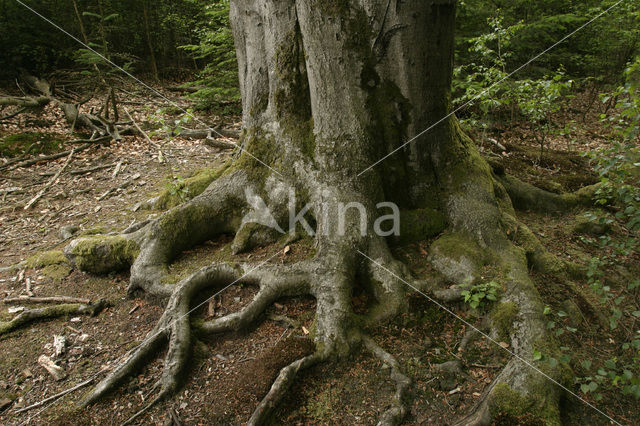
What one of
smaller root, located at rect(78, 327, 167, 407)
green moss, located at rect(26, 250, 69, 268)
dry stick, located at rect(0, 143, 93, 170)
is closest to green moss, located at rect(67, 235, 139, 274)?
green moss, located at rect(26, 250, 69, 268)

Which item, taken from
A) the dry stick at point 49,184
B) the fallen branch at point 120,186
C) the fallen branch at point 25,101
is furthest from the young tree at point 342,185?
the fallen branch at point 25,101

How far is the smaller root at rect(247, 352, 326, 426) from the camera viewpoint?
2.46 meters

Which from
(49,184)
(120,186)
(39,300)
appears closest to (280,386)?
(39,300)

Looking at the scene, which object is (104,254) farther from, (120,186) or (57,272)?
(120,186)

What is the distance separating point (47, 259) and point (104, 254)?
0.99 metres

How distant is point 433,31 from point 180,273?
3.52 m

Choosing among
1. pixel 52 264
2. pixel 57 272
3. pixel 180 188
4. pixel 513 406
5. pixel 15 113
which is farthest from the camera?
pixel 15 113

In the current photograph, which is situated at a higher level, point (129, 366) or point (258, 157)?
point (258, 157)

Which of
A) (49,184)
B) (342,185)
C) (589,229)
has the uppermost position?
(342,185)

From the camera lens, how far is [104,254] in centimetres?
405

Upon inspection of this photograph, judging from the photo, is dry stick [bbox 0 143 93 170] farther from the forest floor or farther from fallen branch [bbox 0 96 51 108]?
the forest floor

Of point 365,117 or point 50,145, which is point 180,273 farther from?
point 50,145

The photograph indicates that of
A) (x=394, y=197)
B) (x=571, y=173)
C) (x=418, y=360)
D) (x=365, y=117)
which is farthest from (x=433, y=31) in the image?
(x=571, y=173)

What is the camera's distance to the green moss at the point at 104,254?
13.3 feet
